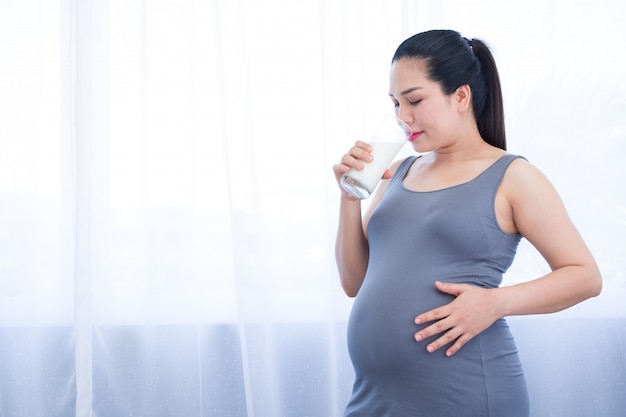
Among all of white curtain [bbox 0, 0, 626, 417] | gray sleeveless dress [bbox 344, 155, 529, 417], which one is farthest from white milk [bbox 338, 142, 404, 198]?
white curtain [bbox 0, 0, 626, 417]

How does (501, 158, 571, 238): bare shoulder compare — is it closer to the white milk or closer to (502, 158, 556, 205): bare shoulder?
(502, 158, 556, 205): bare shoulder

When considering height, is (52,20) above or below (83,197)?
above

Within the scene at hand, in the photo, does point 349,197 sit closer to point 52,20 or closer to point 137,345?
point 137,345

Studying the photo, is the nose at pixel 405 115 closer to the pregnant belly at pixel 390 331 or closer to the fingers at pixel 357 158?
the fingers at pixel 357 158

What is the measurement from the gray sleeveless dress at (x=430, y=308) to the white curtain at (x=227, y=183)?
0.75 m

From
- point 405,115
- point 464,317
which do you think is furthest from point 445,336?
point 405,115

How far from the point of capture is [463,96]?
4.03ft

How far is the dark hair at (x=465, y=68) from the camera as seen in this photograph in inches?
47.1

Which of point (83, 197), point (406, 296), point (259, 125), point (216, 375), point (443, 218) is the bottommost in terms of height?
point (216, 375)

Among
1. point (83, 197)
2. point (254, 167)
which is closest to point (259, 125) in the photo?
point (254, 167)

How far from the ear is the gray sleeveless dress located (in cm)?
13

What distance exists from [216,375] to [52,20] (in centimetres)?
115

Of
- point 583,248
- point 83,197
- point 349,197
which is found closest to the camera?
point 583,248

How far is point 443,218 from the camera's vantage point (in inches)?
44.9
